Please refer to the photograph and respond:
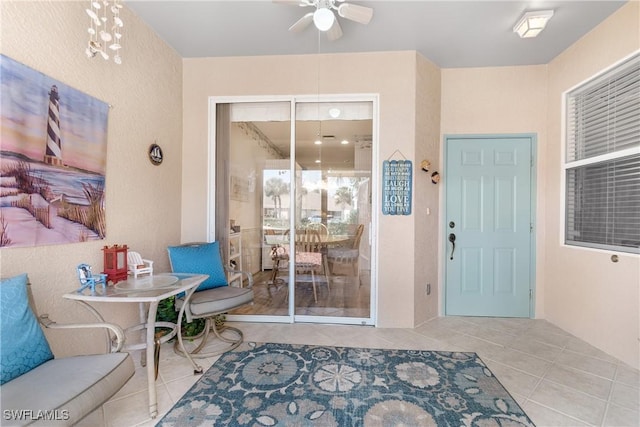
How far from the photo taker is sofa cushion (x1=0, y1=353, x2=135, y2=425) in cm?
115

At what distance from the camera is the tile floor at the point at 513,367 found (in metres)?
1.77

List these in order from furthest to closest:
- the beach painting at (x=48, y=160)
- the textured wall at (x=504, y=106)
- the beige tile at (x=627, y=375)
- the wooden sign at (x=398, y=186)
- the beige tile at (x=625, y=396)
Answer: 1. the textured wall at (x=504, y=106)
2. the wooden sign at (x=398, y=186)
3. the beige tile at (x=627, y=375)
4. the beige tile at (x=625, y=396)
5. the beach painting at (x=48, y=160)

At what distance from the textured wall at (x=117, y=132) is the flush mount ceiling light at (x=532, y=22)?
339 centimetres

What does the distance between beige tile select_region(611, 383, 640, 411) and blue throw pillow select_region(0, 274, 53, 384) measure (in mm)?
3463

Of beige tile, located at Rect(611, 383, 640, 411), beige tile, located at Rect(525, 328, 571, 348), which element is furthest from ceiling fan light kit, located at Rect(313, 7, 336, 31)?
beige tile, located at Rect(525, 328, 571, 348)

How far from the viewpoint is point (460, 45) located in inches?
116

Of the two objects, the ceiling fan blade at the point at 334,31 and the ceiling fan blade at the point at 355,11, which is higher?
the ceiling fan blade at the point at 334,31

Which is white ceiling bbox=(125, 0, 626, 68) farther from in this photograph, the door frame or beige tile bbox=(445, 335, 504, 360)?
beige tile bbox=(445, 335, 504, 360)

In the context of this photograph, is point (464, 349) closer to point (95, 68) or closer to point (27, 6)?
point (95, 68)

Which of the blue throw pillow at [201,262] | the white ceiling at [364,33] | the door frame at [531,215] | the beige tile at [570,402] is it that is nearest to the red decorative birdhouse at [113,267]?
the blue throw pillow at [201,262]

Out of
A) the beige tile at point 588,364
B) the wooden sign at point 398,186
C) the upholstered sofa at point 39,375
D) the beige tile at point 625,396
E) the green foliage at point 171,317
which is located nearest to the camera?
the upholstered sofa at point 39,375

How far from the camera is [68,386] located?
125cm

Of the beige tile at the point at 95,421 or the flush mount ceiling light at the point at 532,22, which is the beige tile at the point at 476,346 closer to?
the beige tile at the point at 95,421

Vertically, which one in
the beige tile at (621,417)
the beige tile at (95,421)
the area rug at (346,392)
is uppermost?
the beige tile at (95,421)
